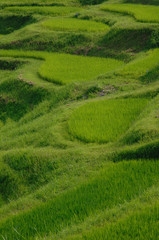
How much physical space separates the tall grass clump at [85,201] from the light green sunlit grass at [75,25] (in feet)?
31.4

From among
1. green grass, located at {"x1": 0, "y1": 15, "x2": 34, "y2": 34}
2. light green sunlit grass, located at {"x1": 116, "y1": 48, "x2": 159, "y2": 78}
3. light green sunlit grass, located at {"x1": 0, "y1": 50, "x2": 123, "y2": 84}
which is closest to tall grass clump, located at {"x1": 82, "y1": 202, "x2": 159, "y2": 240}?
light green sunlit grass, located at {"x1": 116, "y1": 48, "x2": 159, "y2": 78}

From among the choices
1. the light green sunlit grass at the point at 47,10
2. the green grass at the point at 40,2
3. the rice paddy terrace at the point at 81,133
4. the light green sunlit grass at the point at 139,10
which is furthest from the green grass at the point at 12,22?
the rice paddy terrace at the point at 81,133

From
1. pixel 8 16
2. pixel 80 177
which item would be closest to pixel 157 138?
pixel 80 177

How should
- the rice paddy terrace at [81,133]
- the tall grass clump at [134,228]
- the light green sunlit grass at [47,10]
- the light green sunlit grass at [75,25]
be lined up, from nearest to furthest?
the tall grass clump at [134,228] < the rice paddy terrace at [81,133] < the light green sunlit grass at [75,25] < the light green sunlit grass at [47,10]

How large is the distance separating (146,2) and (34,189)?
13.2m

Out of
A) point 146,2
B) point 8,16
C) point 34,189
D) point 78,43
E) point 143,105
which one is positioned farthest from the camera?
point 8,16

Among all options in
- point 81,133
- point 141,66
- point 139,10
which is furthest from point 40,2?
point 81,133

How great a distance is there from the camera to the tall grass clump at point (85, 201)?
11.8ft

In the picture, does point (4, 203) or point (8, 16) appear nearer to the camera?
point (4, 203)

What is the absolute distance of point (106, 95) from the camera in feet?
25.8

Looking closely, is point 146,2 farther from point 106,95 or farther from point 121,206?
point 121,206

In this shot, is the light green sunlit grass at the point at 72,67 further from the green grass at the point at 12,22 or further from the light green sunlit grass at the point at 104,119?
the green grass at the point at 12,22

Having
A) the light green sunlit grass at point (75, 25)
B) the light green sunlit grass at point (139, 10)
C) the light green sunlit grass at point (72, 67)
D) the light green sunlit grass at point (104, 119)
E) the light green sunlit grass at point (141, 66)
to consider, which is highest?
the light green sunlit grass at point (139, 10)

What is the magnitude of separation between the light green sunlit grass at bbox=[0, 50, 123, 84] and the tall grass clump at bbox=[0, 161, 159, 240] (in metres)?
5.44
